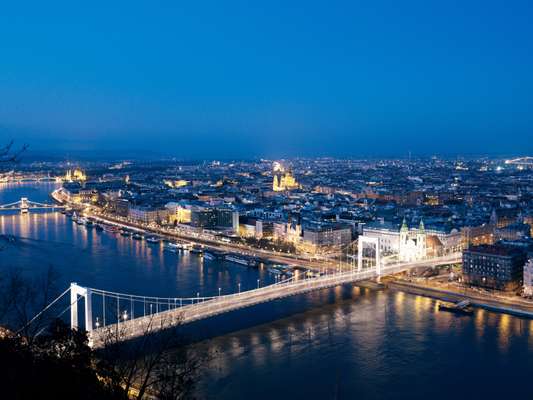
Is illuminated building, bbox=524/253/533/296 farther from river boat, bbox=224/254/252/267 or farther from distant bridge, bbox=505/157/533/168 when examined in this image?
distant bridge, bbox=505/157/533/168

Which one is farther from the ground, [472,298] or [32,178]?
[32,178]

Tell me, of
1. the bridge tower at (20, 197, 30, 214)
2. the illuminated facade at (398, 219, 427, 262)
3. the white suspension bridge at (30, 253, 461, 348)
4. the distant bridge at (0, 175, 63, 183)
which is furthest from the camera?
the distant bridge at (0, 175, 63, 183)

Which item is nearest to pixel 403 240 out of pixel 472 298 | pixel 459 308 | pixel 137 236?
pixel 472 298

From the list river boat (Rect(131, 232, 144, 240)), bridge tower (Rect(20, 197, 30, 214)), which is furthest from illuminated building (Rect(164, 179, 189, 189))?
river boat (Rect(131, 232, 144, 240))

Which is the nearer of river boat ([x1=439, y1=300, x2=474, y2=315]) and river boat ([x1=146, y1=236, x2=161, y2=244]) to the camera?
river boat ([x1=439, y1=300, x2=474, y2=315])

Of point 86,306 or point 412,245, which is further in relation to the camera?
point 412,245

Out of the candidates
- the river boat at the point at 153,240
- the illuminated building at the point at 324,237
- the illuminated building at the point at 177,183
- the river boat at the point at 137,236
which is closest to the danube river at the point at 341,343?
the illuminated building at the point at 324,237

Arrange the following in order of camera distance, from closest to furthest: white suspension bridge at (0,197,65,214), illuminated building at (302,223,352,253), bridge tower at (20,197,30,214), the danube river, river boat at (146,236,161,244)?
the danube river
illuminated building at (302,223,352,253)
river boat at (146,236,161,244)
bridge tower at (20,197,30,214)
white suspension bridge at (0,197,65,214)

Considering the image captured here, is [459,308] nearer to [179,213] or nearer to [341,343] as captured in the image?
[341,343]

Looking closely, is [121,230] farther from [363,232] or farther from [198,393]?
[198,393]
